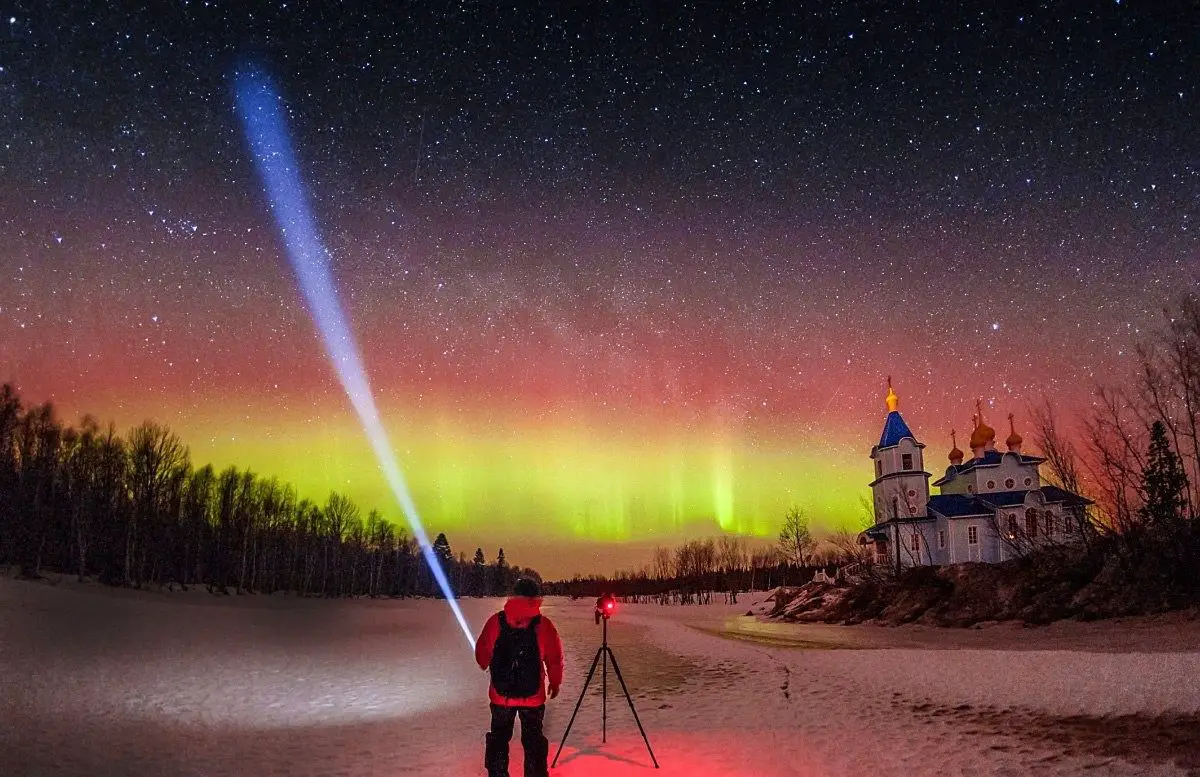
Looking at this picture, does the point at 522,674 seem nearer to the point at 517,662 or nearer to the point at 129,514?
the point at 517,662

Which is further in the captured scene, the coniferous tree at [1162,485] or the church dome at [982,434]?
the church dome at [982,434]

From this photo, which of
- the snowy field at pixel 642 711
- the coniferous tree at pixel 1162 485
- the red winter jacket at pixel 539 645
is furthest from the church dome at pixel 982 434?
the red winter jacket at pixel 539 645

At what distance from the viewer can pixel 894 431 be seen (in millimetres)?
65875

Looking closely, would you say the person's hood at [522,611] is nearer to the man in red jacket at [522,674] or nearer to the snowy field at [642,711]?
the man in red jacket at [522,674]

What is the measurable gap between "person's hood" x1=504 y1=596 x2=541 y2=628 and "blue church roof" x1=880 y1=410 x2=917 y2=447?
209ft

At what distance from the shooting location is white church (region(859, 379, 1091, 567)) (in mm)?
56500

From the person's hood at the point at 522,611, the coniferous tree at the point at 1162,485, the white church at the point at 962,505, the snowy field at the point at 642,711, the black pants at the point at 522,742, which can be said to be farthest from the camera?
the white church at the point at 962,505

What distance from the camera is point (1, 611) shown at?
32.6 metres

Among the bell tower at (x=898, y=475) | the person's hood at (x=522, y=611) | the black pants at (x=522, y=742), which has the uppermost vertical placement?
the bell tower at (x=898, y=475)

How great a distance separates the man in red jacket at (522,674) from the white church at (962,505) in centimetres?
5417

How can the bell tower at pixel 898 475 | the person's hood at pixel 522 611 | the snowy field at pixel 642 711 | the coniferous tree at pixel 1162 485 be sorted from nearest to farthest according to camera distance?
the person's hood at pixel 522 611 → the snowy field at pixel 642 711 → the coniferous tree at pixel 1162 485 → the bell tower at pixel 898 475

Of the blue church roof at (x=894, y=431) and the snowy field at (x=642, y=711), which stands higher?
the blue church roof at (x=894, y=431)

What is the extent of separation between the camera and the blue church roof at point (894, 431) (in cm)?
6512

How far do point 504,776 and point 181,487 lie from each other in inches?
3372
